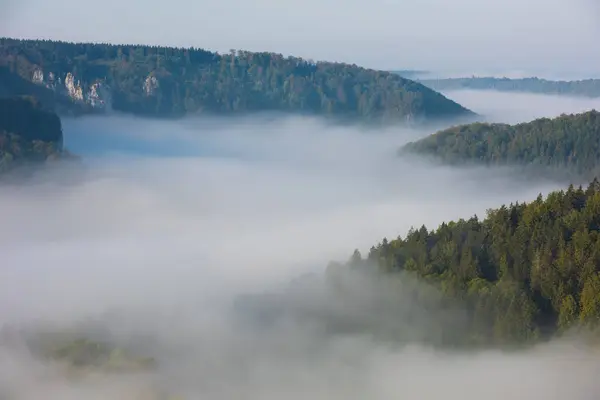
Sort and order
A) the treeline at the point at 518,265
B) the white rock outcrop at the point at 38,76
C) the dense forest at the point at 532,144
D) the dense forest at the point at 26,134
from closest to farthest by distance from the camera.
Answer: the treeline at the point at 518,265
the dense forest at the point at 532,144
the dense forest at the point at 26,134
the white rock outcrop at the point at 38,76

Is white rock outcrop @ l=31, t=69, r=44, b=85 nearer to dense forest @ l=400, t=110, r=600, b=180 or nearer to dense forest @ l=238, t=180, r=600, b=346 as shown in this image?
dense forest @ l=400, t=110, r=600, b=180

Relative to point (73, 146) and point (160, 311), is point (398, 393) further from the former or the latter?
point (73, 146)

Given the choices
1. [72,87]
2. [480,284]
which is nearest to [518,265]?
[480,284]

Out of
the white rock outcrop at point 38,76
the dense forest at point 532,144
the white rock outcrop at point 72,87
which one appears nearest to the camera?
the dense forest at point 532,144

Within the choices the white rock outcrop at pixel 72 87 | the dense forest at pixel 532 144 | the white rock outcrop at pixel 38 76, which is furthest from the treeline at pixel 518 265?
the white rock outcrop at pixel 72 87

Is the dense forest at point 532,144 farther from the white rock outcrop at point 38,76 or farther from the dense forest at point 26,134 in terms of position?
the white rock outcrop at point 38,76

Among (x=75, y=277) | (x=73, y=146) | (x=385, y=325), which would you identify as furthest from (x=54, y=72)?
(x=385, y=325)

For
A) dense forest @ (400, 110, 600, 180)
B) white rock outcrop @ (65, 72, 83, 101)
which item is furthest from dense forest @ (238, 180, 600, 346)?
white rock outcrop @ (65, 72, 83, 101)
